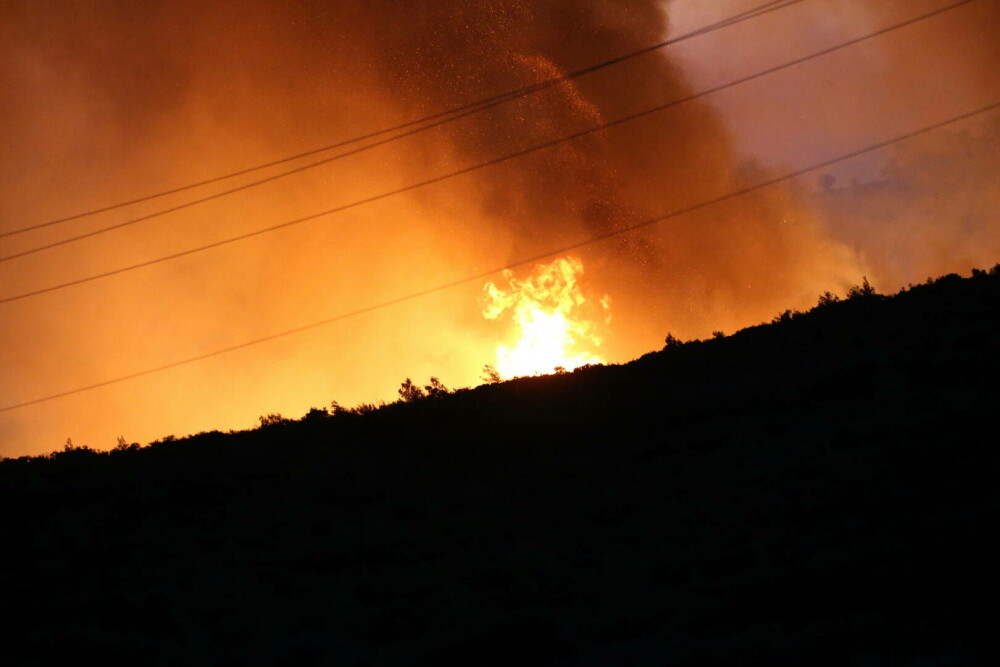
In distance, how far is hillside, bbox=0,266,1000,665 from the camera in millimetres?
9328

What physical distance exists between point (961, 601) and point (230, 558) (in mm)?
9988

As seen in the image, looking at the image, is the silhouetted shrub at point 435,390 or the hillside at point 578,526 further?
the silhouetted shrub at point 435,390

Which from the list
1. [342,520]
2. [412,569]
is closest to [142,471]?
[342,520]

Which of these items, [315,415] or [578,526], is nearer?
[578,526]

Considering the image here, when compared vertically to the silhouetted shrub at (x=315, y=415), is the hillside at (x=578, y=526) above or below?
below

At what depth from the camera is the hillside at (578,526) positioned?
933 cm

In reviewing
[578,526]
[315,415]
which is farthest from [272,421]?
[578,526]

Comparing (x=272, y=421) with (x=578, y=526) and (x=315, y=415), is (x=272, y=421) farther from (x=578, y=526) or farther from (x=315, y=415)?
(x=578, y=526)

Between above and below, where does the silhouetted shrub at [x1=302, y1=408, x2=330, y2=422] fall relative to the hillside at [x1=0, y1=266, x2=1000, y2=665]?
above

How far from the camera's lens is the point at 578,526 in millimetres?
13008

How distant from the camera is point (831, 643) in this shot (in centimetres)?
814

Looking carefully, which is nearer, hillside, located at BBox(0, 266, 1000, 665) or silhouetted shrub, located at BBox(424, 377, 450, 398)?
hillside, located at BBox(0, 266, 1000, 665)

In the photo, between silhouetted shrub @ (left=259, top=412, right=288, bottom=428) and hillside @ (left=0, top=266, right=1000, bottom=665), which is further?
silhouetted shrub @ (left=259, top=412, right=288, bottom=428)

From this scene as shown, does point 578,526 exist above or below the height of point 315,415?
below
